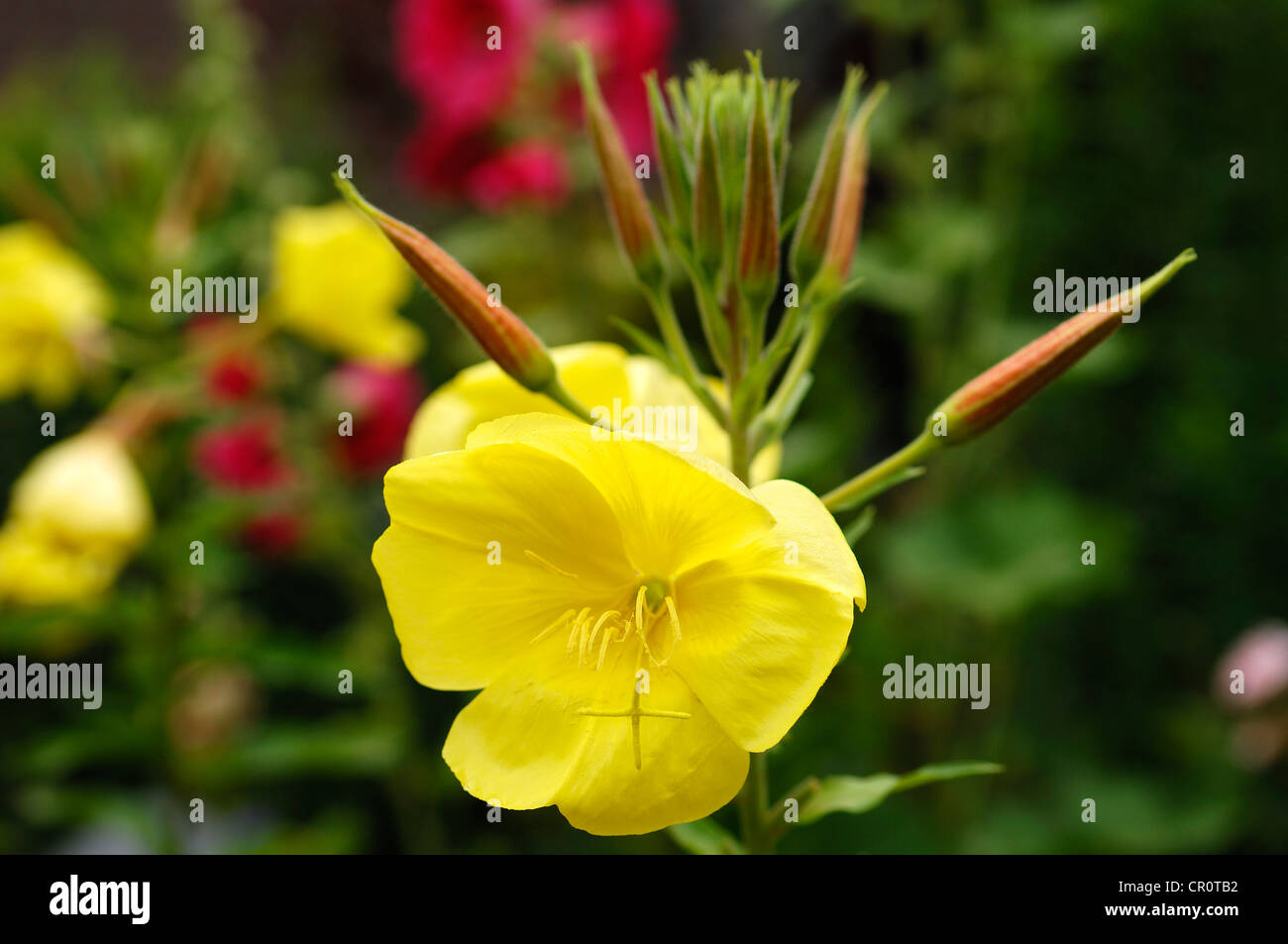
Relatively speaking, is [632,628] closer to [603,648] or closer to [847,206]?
[603,648]

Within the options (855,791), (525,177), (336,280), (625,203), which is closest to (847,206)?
(625,203)

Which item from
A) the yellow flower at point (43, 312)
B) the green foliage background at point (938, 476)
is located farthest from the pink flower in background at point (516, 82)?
the yellow flower at point (43, 312)

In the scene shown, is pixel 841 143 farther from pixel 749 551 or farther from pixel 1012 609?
pixel 1012 609

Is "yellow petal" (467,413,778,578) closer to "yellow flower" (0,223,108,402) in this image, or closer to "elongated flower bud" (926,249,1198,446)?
"elongated flower bud" (926,249,1198,446)

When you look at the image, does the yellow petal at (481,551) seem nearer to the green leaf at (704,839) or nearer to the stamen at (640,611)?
the stamen at (640,611)

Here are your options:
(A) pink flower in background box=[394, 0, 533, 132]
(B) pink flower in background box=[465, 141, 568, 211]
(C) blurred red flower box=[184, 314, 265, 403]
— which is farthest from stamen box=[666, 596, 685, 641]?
(A) pink flower in background box=[394, 0, 533, 132]

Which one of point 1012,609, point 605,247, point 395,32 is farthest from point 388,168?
point 1012,609
